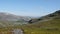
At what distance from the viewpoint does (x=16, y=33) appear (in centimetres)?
4934

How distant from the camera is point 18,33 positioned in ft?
162

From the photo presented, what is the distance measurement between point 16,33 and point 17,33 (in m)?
0.32

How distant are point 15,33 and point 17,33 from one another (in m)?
1.12

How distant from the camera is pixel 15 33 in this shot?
50156mm

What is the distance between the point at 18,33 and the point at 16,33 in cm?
61

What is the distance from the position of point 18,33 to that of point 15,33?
1218 mm

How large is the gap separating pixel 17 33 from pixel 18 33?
0.33m

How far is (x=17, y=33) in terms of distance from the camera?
1940 inches
